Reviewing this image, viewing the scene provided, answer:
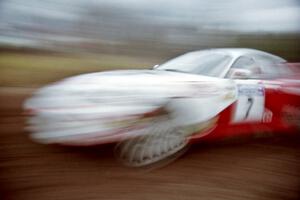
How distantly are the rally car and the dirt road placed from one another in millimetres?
50

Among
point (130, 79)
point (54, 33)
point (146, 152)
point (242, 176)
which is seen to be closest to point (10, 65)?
point (54, 33)

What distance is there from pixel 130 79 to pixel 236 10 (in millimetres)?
460

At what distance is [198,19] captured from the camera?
5.65 feet

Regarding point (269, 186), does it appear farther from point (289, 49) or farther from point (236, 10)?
point (236, 10)

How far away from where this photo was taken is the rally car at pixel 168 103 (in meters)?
1.63

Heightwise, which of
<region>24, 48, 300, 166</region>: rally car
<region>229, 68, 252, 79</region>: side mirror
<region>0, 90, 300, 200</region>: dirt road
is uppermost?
<region>229, 68, 252, 79</region>: side mirror

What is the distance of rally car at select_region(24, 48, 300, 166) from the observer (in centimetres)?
163

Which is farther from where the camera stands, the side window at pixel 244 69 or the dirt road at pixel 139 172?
the side window at pixel 244 69

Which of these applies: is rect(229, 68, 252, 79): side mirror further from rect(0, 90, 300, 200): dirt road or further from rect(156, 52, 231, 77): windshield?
rect(0, 90, 300, 200): dirt road

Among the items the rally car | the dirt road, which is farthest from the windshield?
the dirt road

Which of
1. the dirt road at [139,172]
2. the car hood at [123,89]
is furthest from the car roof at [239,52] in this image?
the dirt road at [139,172]

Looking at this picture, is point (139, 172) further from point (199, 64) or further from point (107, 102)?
point (199, 64)

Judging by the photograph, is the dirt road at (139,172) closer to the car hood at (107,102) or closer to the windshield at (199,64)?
the car hood at (107,102)

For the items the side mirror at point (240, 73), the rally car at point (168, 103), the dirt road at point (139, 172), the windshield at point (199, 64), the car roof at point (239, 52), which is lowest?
the dirt road at point (139, 172)
